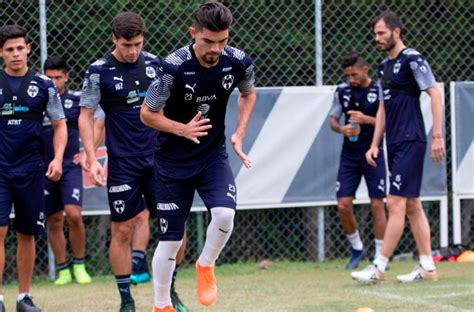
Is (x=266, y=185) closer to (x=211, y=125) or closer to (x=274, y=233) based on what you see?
(x=274, y=233)

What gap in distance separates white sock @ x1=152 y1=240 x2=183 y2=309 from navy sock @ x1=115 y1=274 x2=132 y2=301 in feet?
2.54

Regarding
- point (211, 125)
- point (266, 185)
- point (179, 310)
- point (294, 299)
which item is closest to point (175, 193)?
point (211, 125)

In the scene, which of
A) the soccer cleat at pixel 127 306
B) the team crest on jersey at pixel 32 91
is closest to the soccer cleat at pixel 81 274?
the soccer cleat at pixel 127 306

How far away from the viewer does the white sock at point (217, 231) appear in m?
6.50

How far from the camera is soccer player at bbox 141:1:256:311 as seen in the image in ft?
20.8

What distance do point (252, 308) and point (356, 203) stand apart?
3610 millimetres

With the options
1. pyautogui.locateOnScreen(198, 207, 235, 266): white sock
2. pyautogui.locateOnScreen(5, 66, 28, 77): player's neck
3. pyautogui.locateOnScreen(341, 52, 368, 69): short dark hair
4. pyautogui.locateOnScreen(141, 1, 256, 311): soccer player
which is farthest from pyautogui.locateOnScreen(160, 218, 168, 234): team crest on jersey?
pyautogui.locateOnScreen(341, 52, 368, 69): short dark hair

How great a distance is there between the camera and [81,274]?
32.8 feet

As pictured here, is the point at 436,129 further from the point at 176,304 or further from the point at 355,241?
the point at 176,304

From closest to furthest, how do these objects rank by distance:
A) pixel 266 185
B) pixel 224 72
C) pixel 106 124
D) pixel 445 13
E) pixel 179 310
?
1. pixel 224 72
2. pixel 179 310
3. pixel 106 124
4. pixel 266 185
5. pixel 445 13

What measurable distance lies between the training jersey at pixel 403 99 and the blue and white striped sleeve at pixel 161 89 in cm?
309

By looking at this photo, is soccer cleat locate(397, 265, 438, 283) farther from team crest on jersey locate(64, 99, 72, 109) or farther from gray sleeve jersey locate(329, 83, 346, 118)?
team crest on jersey locate(64, 99, 72, 109)

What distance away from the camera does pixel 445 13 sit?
1148 centimetres

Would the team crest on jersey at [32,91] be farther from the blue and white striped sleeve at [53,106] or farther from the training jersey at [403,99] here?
the training jersey at [403,99]
